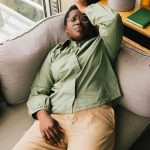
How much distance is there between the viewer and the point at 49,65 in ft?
5.23

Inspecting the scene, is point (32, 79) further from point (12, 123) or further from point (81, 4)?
point (81, 4)

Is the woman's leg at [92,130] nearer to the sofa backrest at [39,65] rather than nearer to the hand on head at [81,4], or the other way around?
the sofa backrest at [39,65]

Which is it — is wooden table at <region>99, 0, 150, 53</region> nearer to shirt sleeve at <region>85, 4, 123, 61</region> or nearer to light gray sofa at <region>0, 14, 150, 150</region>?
light gray sofa at <region>0, 14, 150, 150</region>

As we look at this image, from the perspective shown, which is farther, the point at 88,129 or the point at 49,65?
the point at 49,65

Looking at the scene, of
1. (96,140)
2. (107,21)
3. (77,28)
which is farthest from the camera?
(77,28)

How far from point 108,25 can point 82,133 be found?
1.88ft

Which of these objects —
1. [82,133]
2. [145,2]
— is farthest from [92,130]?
[145,2]

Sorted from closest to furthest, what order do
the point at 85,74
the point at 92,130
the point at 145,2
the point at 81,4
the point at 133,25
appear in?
the point at 92,130 → the point at 85,74 → the point at 81,4 → the point at 133,25 → the point at 145,2

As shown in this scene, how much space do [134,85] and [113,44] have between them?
26 cm

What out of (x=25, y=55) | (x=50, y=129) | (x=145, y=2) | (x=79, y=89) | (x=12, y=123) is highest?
(x=145, y=2)

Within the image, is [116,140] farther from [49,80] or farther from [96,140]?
[49,80]

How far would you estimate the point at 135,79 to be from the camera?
149cm

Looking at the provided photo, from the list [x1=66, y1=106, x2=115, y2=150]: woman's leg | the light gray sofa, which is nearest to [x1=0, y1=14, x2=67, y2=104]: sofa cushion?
the light gray sofa

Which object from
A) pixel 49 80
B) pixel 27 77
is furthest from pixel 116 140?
pixel 27 77
